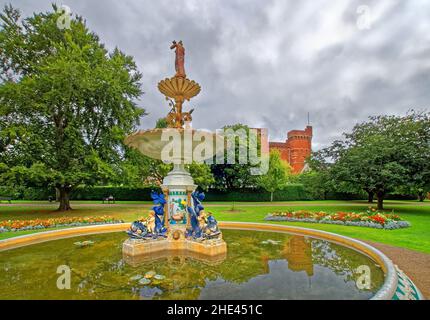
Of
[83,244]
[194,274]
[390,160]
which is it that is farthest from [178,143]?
[390,160]

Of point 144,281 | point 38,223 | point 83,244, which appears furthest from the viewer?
point 38,223

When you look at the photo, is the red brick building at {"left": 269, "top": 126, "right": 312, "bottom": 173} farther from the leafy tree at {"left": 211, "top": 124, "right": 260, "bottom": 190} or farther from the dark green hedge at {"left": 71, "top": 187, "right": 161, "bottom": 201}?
the dark green hedge at {"left": 71, "top": 187, "right": 161, "bottom": 201}

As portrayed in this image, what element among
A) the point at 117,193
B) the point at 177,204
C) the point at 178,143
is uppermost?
the point at 178,143

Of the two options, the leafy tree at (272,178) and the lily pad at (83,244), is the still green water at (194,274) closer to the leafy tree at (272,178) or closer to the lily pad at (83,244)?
the lily pad at (83,244)

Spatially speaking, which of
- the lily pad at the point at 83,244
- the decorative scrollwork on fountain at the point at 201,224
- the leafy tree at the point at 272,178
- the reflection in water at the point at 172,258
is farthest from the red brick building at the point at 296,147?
the reflection in water at the point at 172,258

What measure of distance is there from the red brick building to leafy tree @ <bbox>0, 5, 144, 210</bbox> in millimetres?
64772

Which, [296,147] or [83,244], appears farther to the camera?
[296,147]

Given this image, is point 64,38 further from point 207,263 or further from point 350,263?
point 350,263

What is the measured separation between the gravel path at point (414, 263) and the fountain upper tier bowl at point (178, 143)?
6241 mm

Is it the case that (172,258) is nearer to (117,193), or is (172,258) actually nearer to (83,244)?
(83,244)

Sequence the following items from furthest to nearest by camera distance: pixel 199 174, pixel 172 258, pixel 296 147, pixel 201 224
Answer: pixel 296 147 → pixel 199 174 → pixel 201 224 → pixel 172 258

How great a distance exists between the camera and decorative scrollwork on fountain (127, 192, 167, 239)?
7566 millimetres

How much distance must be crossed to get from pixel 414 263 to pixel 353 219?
7486 mm

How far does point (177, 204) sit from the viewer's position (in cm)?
855
